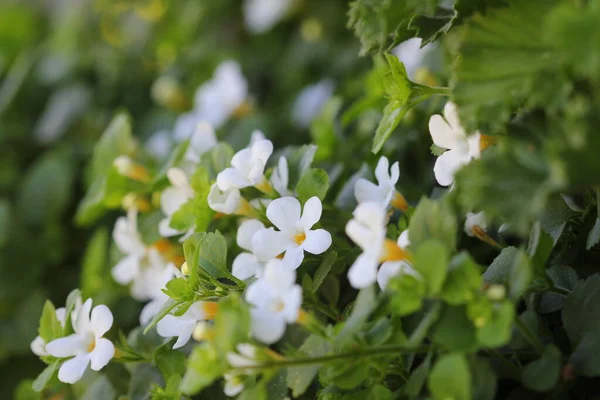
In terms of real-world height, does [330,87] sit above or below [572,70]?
below

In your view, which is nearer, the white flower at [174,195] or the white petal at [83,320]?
the white petal at [83,320]

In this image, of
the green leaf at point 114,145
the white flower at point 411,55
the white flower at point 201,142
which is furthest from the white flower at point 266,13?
the white flower at point 201,142

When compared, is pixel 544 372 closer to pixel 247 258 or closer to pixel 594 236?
pixel 594 236

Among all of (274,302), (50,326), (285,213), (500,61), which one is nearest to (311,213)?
(285,213)

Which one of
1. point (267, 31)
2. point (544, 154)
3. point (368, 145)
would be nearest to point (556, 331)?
point (544, 154)

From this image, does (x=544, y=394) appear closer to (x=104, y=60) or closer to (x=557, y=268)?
(x=557, y=268)

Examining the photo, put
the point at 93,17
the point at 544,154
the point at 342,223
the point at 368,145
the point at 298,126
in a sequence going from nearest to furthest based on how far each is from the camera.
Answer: the point at 544,154 → the point at 342,223 → the point at 368,145 → the point at 298,126 → the point at 93,17

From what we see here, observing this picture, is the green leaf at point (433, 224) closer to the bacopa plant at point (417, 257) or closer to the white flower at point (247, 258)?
the bacopa plant at point (417, 257)

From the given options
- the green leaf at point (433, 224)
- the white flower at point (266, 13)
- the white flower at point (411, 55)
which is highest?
the green leaf at point (433, 224)

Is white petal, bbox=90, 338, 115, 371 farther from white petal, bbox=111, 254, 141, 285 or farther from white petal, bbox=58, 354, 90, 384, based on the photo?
white petal, bbox=111, 254, 141, 285
